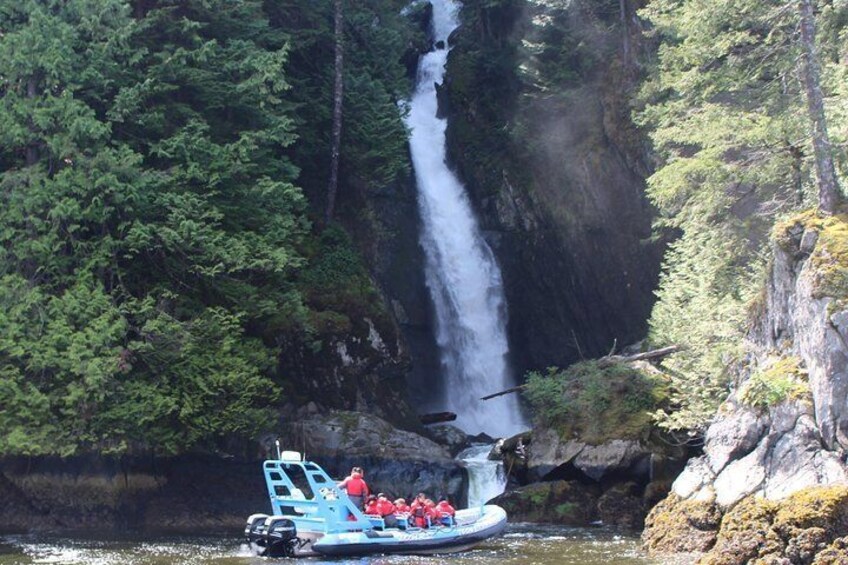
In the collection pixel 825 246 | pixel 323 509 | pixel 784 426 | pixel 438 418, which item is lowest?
pixel 323 509

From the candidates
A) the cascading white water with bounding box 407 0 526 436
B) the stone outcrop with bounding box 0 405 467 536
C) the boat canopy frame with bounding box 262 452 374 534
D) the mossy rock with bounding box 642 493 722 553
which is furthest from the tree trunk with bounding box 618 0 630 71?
the boat canopy frame with bounding box 262 452 374 534

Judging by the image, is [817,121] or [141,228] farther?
[141,228]

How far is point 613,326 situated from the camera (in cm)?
3212

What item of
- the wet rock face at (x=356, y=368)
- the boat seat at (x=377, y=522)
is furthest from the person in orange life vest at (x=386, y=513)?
the wet rock face at (x=356, y=368)

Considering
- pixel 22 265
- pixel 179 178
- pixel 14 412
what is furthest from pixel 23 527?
pixel 179 178

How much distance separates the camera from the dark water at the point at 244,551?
614 inches

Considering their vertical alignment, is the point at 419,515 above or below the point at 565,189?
below

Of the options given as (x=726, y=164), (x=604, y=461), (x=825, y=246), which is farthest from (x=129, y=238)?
(x=825, y=246)

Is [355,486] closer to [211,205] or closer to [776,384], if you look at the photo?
[776,384]

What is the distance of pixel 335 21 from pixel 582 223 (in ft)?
Answer: 34.1

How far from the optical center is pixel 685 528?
16.0 m

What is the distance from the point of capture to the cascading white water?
3145 centimetres

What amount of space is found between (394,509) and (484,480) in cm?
622

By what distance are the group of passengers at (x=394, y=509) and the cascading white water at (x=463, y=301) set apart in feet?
41.5
